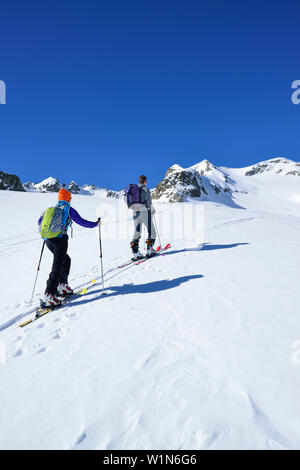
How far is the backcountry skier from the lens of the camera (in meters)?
7.54

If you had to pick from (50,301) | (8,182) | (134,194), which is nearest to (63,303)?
(50,301)

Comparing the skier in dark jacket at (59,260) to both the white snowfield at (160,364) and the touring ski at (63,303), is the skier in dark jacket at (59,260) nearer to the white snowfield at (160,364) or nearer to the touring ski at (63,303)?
the touring ski at (63,303)

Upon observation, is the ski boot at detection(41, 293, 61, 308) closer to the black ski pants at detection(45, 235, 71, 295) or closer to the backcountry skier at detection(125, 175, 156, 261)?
the black ski pants at detection(45, 235, 71, 295)

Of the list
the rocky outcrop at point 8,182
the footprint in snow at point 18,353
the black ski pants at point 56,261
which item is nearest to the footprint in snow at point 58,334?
the footprint in snow at point 18,353

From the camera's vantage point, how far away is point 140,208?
7621 millimetres

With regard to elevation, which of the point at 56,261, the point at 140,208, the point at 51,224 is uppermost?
the point at 140,208

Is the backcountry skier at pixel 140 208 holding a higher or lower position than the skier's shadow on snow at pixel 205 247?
higher

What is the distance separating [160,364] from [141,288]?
2494mm

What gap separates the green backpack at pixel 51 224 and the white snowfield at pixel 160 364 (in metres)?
1.53

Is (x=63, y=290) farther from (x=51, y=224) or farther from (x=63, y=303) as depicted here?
(x=51, y=224)

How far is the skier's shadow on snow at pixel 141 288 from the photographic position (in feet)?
15.5

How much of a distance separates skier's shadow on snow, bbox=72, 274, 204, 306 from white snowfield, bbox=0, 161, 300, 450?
0.02 metres

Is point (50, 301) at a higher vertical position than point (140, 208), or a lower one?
lower
